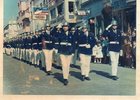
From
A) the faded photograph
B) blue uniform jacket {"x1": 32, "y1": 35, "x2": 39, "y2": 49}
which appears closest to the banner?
the faded photograph

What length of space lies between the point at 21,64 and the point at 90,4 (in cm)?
95

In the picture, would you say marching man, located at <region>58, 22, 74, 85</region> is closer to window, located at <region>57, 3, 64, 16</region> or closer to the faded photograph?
the faded photograph

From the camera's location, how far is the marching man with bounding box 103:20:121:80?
462cm

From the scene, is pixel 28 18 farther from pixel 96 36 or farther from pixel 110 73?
pixel 110 73

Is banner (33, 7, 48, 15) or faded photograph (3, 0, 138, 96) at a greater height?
banner (33, 7, 48, 15)

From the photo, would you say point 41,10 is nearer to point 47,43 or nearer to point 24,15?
point 24,15

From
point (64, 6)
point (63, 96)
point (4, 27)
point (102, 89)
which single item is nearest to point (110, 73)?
point (102, 89)

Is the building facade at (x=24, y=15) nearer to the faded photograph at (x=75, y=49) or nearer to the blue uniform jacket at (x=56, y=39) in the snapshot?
the faded photograph at (x=75, y=49)

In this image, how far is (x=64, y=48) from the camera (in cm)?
466

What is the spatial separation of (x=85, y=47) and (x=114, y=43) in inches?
11.9

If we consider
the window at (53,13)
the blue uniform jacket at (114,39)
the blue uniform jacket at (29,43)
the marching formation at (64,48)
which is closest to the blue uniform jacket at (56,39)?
the marching formation at (64,48)

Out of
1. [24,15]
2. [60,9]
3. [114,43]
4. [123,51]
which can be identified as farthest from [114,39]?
[24,15]

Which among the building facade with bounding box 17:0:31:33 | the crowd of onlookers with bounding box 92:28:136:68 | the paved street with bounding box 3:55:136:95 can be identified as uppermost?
the building facade with bounding box 17:0:31:33

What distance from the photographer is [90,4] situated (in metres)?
4.61
